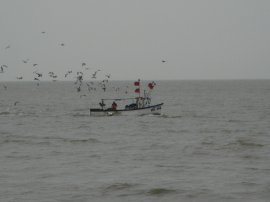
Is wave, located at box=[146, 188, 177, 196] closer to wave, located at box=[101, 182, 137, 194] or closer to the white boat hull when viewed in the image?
wave, located at box=[101, 182, 137, 194]

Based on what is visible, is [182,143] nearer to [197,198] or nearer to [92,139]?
[92,139]

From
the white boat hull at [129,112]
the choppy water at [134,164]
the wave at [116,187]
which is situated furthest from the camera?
the white boat hull at [129,112]

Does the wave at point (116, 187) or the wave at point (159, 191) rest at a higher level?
the wave at point (116, 187)

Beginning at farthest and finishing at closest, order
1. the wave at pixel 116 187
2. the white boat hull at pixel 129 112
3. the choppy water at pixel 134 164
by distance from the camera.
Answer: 1. the white boat hull at pixel 129 112
2. the wave at pixel 116 187
3. the choppy water at pixel 134 164

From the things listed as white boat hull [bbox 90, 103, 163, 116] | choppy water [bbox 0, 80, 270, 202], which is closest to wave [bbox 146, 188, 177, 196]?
choppy water [bbox 0, 80, 270, 202]

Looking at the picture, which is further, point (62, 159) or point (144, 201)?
point (62, 159)

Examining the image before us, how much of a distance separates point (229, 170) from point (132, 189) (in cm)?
517

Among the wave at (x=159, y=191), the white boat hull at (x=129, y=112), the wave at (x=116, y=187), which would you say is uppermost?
the white boat hull at (x=129, y=112)

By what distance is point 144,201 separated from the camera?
18656 mm

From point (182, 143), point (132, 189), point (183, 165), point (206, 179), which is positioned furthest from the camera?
point (182, 143)

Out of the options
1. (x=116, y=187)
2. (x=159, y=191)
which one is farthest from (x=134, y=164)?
(x=159, y=191)

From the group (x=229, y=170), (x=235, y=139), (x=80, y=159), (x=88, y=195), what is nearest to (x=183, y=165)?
(x=229, y=170)

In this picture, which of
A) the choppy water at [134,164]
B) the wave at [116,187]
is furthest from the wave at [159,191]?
the wave at [116,187]

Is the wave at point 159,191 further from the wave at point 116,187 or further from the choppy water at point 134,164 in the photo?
the wave at point 116,187
